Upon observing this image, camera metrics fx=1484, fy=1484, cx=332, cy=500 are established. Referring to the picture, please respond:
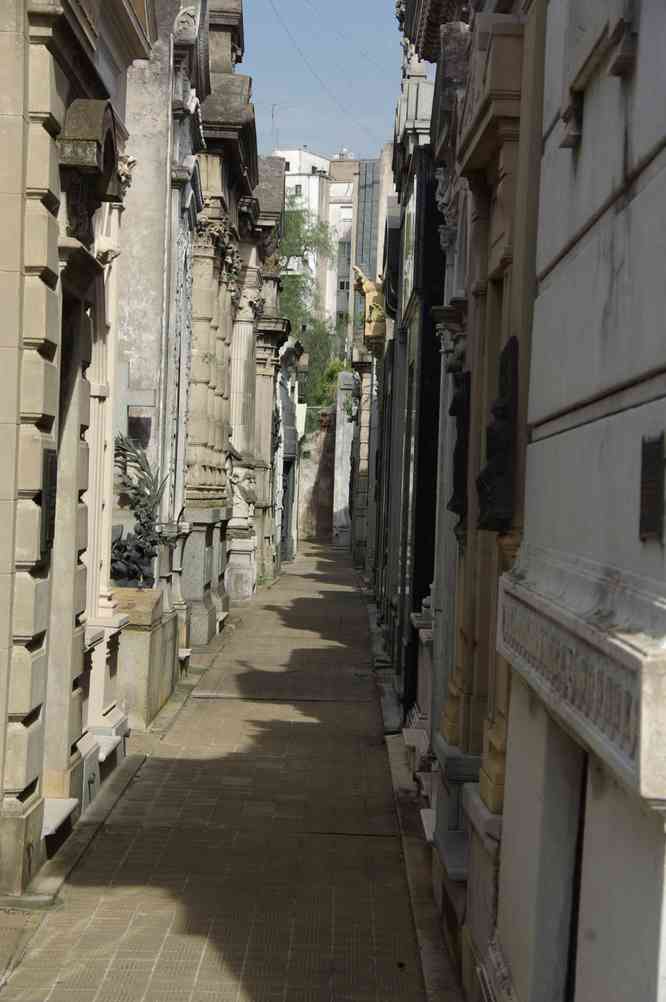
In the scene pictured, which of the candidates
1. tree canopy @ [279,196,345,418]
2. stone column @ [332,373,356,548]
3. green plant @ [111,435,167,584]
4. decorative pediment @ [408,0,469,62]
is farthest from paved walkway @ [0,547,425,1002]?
tree canopy @ [279,196,345,418]

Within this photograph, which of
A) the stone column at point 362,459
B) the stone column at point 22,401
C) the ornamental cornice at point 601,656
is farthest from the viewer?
the stone column at point 362,459

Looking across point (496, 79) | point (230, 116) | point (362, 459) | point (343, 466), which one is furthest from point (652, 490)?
point (343, 466)

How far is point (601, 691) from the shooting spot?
3547mm

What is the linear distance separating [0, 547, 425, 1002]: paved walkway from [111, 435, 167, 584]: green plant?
61.9 inches

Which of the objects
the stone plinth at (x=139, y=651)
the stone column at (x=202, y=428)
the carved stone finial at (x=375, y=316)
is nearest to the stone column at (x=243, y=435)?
the carved stone finial at (x=375, y=316)

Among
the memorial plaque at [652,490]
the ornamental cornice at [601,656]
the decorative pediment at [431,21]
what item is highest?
the decorative pediment at [431,21]

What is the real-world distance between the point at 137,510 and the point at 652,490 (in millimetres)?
11217

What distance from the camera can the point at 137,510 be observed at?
14.4m

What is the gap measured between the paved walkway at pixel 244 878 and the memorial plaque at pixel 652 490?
4049 mm

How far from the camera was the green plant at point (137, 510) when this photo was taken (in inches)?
548

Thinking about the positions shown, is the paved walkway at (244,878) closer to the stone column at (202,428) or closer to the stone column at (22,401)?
the stone column at (22,401)

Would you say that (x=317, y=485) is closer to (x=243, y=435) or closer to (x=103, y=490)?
(x=243, y=435)

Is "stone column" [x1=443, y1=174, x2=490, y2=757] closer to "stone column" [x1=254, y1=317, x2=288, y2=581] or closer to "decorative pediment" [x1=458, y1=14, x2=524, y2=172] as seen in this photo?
"decorative pediment" [x1=458, y1=14, x2=524, y2=172]

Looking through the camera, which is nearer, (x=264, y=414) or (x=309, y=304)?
(x=264, y=414)
